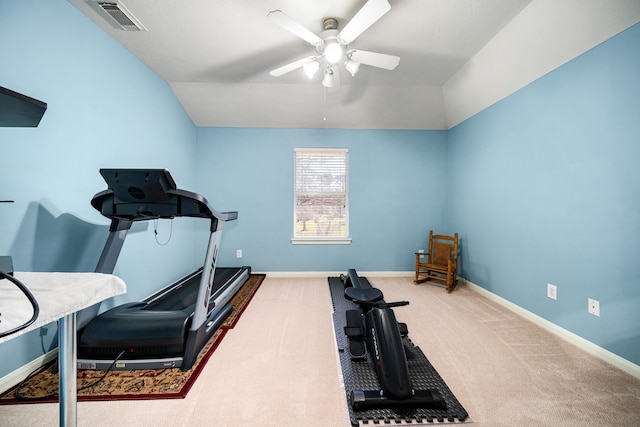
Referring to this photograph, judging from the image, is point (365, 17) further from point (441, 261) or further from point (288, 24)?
point (441, 261)

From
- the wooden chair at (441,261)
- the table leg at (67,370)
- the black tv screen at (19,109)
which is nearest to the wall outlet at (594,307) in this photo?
the wooden chair at (441,261)

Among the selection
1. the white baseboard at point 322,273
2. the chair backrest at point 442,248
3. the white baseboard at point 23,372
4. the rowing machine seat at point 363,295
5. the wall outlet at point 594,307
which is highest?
the chair backrest at point 442,248

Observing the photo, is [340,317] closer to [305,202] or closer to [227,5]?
[305,202]

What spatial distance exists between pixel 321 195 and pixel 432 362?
2.69m

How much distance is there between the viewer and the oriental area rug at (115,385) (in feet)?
4.69

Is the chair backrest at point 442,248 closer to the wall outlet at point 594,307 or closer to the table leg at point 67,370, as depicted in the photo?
the wall outlet at point 594,307

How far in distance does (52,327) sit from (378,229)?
363 cm

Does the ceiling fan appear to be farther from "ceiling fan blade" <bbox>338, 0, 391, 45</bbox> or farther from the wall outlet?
the wall outlet

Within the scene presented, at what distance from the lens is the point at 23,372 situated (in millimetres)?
1578

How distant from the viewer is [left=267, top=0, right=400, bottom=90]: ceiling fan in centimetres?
157

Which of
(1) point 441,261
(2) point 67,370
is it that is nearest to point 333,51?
(2) point 67,370

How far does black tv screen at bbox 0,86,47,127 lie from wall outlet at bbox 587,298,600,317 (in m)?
3.51

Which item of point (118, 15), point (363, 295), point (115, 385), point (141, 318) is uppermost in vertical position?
point (118, 15)

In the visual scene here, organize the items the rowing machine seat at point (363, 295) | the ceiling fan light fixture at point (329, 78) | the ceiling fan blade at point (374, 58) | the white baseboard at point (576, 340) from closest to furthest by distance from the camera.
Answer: the white baseboard at point (576, 340) → the rowing machine seat at point (363, 295) → the ceiling fan blade at point (374, 58) → the ceiling fan light fixture at point (329, 78)
